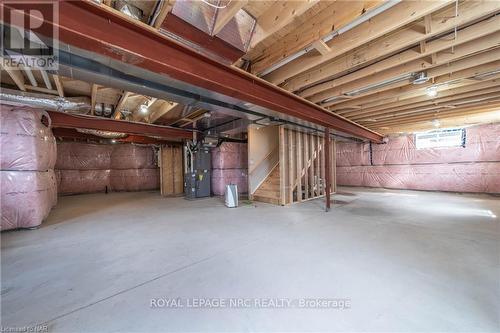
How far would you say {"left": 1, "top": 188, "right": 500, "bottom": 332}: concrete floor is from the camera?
1305 mm

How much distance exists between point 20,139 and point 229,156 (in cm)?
492

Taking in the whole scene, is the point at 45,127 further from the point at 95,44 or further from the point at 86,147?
the point at 86,147

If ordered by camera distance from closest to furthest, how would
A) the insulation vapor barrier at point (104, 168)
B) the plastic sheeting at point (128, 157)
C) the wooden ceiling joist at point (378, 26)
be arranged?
1. the wooden ceiling joist at point (378, 26)
2. the insulation vapor barrier at point (104, 168)
3. the plastic sheeting at point (128, 157)

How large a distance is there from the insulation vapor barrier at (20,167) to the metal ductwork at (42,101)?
5.1 inches

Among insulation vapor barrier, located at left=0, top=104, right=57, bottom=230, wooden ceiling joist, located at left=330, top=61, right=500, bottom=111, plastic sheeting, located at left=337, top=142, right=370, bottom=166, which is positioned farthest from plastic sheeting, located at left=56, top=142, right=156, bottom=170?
plastic sheeting, located at left=337, top=142, right=370, bottom=166

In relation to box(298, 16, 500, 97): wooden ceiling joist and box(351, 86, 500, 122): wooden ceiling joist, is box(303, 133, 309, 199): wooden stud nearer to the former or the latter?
box(351, 86, 500, 122): wooden ceiling joist

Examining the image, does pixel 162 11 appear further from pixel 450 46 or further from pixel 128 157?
pixel 128 157

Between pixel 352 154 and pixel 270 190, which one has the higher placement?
pixel 352 154

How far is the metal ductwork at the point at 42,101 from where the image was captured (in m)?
2.95

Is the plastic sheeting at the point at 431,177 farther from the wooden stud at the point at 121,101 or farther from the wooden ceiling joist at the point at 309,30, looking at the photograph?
the wooden stud at the point at 121,101

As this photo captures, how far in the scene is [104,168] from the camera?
26.8ft

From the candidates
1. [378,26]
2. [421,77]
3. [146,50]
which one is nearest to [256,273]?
[146,50]

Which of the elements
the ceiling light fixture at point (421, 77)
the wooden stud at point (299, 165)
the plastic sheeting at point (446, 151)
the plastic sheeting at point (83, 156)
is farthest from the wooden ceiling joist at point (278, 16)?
the plastic sheeting at point (83, 156)

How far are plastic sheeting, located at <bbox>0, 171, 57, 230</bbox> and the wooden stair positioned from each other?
4.51 metres
